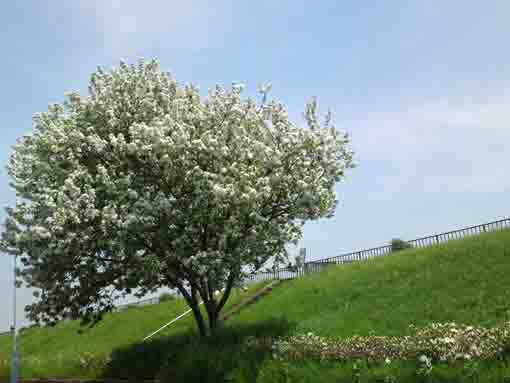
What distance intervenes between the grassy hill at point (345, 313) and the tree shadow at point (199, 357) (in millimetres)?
35

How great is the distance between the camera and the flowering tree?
15625mm

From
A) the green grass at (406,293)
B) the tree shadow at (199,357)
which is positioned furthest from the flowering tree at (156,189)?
the green grass at (406,293)

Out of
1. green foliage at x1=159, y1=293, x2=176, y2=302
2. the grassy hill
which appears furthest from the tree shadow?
green foliage at x1=159, y1=293, x2=176, y2=302

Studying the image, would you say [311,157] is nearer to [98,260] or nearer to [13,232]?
[98,260]

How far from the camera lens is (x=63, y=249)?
1551 cm

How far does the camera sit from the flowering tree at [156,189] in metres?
15.6

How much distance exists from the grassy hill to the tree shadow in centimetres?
3

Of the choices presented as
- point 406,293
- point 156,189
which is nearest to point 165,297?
point 406,293

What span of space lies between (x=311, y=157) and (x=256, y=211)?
11.5 feet

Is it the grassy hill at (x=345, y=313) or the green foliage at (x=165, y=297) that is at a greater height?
the green foliage at (x=165, y=297)

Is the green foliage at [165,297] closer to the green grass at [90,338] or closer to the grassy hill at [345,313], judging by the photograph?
the green grass at [90,338]

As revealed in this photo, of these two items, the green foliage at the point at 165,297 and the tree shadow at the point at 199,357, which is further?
the green foliage at the point at 165,297

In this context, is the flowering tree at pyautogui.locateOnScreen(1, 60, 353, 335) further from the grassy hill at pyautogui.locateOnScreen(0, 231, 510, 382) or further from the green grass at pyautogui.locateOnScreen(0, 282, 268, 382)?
the green grass at pyautogui.locateOnScreen(0, 282, 268, 382)

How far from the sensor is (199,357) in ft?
49.5
